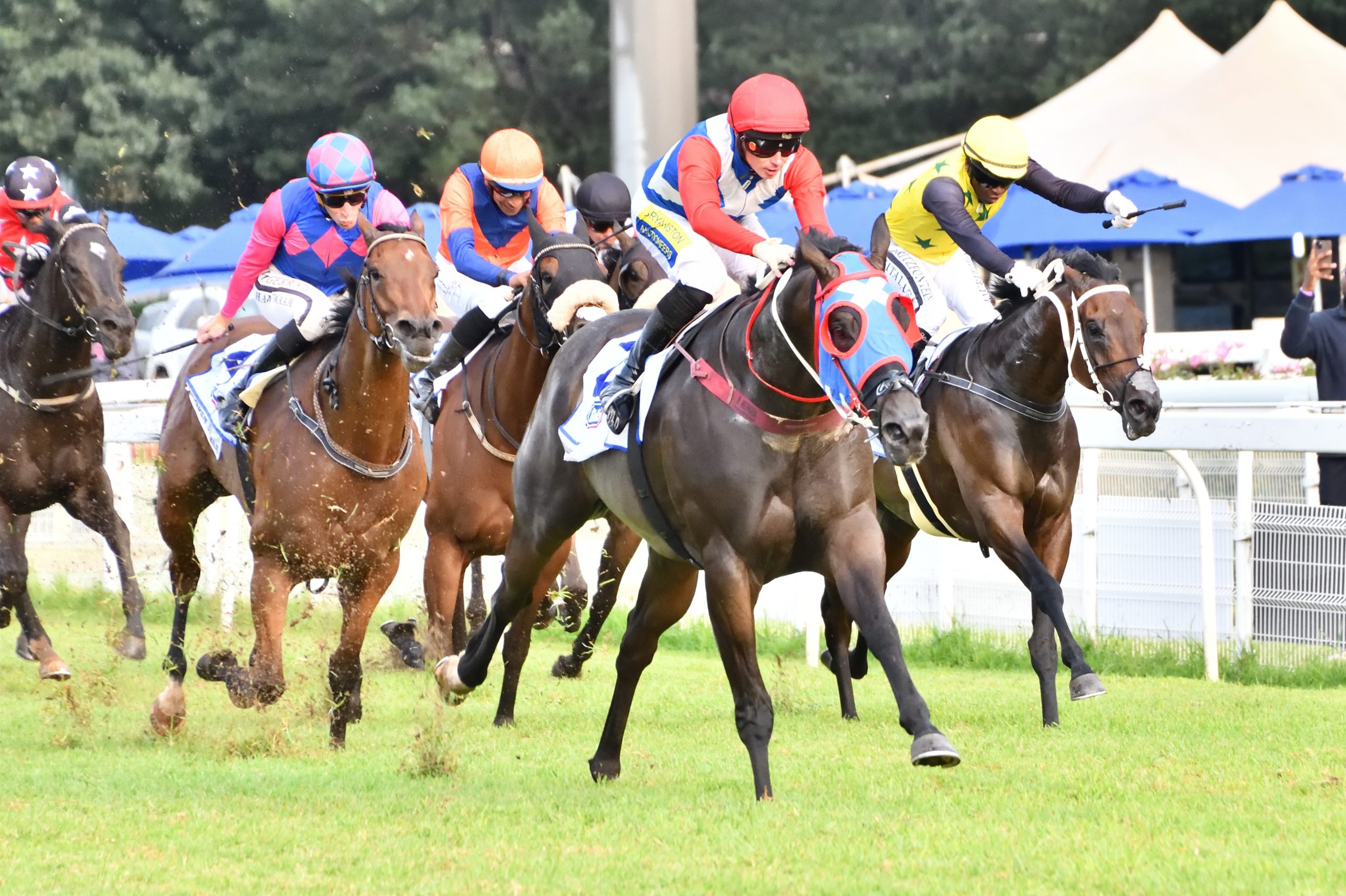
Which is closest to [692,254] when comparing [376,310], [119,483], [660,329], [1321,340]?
[660,329]

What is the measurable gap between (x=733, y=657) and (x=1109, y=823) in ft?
3.82

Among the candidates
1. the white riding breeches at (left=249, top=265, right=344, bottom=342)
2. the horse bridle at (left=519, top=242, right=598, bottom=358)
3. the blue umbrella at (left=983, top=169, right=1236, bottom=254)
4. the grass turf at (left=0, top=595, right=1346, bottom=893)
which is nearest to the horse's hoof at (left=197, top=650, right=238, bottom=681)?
the grass turf at (left=0, top=595, right=1346, bottom=893)

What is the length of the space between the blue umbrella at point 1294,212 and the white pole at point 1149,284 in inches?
46.2

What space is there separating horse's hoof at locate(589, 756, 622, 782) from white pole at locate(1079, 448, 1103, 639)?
330 cm

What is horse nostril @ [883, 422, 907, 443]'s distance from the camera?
15.0 feet

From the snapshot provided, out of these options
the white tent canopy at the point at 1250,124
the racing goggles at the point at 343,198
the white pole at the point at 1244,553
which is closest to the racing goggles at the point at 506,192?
the racing goggles at the point at 343,198

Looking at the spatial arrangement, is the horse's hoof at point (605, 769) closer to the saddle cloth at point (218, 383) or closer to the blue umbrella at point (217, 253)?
the saddle cloth at point (218, 383)

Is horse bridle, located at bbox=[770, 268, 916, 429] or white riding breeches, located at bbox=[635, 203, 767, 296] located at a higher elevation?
white riding breeches, located at bbox=[635, 203, 767, 296]

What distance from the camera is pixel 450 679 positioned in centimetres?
646

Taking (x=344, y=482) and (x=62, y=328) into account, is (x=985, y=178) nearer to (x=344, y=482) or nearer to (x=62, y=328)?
(x=344, y=482)

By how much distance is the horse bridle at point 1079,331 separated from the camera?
7.02 metres

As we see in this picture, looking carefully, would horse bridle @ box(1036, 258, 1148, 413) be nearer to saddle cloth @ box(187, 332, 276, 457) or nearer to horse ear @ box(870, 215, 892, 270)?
horse ear @ box(870, 215, 892, 270)

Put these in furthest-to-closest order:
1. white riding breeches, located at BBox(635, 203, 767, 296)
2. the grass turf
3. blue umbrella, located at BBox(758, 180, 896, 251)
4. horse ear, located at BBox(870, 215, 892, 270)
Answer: blue umbrella, located at BBox(758, 180, 896, 251), white riding breeches, located at BBox(635, 203, 767, 296), horse ear, located at BBox(870, 215, 892, 270), the grass turf

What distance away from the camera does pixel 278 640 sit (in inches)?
256
